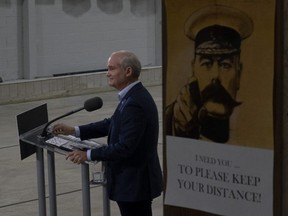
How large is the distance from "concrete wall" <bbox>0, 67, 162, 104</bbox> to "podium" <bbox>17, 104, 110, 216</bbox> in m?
9.60

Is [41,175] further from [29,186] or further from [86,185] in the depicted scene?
[29,186]

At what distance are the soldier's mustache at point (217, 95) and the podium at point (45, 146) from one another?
5.31 ft

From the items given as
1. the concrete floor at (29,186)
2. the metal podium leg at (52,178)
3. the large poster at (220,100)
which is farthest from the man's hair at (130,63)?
the concrete floor at (29,186)

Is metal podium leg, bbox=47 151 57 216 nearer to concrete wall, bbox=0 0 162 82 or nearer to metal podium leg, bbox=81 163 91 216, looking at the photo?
metal podium leg, bbox=81 163 91 216

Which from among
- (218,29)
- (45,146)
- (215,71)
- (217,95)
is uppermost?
(218,29)

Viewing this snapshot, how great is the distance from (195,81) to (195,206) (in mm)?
572

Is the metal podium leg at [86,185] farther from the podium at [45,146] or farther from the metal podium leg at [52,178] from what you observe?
the metal podium leg at [52,178]

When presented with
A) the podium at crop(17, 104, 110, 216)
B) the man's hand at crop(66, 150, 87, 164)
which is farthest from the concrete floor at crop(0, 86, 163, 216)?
the man's hand at crop(66, 150, 87, 164)

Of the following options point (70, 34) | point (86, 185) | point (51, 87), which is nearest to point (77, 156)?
point (86, 185)

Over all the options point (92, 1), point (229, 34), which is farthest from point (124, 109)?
point (92, 1)

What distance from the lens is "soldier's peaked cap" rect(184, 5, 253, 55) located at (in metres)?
3.07

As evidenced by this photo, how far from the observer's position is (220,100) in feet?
10.4

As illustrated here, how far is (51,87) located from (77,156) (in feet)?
35.9

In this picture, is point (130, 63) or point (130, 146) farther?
point (130, 63)
